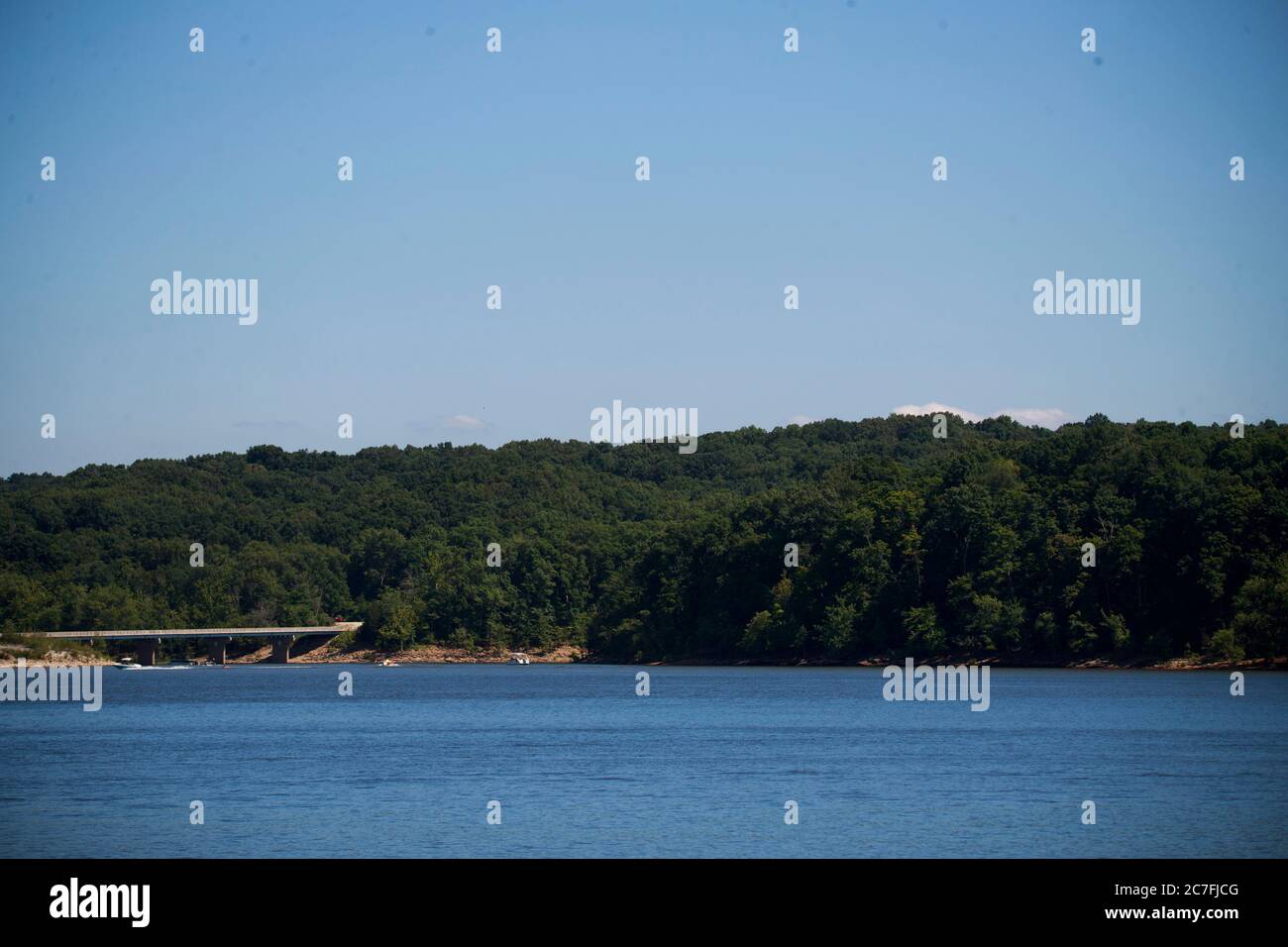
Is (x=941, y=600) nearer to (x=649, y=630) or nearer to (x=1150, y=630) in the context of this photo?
(x=1150, y=630)

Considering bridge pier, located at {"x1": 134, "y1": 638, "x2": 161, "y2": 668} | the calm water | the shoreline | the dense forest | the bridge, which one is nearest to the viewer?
the calm water

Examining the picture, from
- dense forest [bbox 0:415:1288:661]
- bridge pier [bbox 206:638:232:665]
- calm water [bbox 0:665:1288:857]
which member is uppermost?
dense forest [bbox 0:415:1288:661]

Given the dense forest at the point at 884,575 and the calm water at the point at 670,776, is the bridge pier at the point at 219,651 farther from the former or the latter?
the calm water at the point at 670,776

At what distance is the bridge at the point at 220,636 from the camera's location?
170125mm

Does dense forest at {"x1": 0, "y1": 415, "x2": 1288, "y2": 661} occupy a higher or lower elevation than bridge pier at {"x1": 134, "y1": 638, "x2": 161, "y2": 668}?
higher

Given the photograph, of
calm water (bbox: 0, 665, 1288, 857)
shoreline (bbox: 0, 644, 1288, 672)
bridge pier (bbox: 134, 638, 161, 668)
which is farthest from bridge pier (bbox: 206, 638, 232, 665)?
calm water (bbox: 0, 665, 1288, 857)

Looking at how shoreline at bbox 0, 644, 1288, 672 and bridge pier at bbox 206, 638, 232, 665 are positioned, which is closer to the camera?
shoreline at bbox 0, 644, 1288, 672

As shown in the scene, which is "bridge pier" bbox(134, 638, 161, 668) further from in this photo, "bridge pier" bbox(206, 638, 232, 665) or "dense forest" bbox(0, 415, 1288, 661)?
"bridge pier" bbox(206, 638, 232, 665)

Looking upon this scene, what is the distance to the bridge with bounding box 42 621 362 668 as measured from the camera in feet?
558

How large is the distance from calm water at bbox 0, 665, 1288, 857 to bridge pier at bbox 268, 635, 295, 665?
8794cm

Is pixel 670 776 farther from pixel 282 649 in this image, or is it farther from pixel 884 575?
pixel 282 649

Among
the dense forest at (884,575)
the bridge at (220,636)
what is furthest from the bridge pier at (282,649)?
the dense forest at (884,575)
